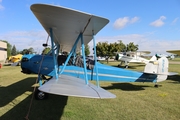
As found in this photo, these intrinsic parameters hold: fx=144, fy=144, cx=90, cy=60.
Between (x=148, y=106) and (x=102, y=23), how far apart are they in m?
3.31

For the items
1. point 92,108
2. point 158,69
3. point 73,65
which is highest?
point 73,65

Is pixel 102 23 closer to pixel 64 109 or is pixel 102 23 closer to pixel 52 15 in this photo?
pixel 52 15

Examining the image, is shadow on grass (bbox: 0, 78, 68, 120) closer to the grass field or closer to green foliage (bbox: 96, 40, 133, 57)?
the grass field

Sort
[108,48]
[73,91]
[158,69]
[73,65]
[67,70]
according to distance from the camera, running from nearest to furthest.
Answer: [73,91] < [67,70] < [73,65] < [158,69] < [108,48]

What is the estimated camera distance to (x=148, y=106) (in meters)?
4.88

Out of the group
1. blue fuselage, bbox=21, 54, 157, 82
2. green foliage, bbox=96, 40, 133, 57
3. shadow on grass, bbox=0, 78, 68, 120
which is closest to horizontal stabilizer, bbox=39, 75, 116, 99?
shadow on grass, bbox=0, 78, 68, 120

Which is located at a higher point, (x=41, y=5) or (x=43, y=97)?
(x=41, y=5)

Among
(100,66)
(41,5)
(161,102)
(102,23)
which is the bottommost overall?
(161,102)

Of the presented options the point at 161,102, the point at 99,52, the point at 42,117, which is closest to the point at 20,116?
the point at 42,117

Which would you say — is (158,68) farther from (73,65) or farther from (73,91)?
(73,91)

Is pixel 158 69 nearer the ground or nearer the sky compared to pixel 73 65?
nearer the ground

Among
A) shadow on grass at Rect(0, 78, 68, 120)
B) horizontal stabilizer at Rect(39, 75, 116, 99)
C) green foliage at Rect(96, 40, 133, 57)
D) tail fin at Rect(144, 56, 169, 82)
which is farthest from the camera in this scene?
green foliage at Rect(96, 40, 133, 57)

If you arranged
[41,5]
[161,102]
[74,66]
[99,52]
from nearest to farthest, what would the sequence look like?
1. [41,5]
2. [161,102]
3. [74,66]
4. [99,52]

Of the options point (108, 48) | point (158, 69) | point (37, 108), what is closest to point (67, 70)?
point (37, 108)
